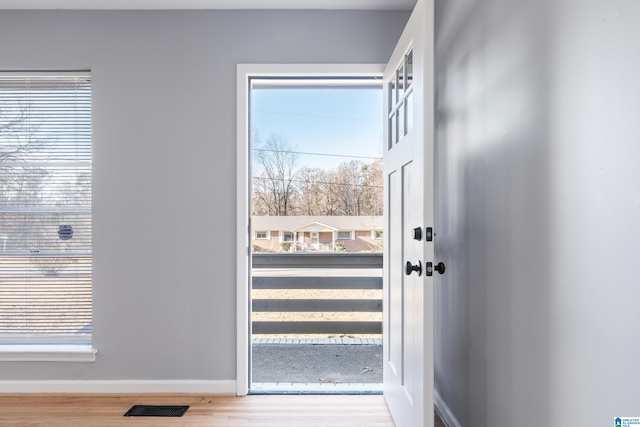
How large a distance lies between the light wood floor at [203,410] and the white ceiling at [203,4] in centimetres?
239

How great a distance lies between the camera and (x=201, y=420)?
2232 millimetres

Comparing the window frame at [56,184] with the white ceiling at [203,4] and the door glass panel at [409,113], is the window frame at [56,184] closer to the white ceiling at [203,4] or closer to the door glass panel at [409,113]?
the white ceiling at [203,4]

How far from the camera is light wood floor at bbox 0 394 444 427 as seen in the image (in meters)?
2.21

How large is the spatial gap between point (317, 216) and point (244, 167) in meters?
1.54

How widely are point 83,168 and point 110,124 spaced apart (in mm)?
345

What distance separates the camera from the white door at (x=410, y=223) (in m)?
1.59

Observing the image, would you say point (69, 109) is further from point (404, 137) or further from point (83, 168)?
point (404, 137)

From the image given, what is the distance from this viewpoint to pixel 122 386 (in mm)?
2564

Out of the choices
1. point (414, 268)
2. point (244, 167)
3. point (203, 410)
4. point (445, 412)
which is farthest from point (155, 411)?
point (414, 268)

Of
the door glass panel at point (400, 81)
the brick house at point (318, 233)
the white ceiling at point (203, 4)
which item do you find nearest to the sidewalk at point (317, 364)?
the brick house at point (318, 233)

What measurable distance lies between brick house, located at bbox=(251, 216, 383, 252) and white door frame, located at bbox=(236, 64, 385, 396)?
142cm

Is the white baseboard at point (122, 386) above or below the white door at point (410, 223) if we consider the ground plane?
below

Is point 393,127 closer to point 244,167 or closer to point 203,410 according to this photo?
point 244,167

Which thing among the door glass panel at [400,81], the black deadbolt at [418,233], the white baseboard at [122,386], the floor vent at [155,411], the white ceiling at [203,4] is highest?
the white ceiling at [203,4]
